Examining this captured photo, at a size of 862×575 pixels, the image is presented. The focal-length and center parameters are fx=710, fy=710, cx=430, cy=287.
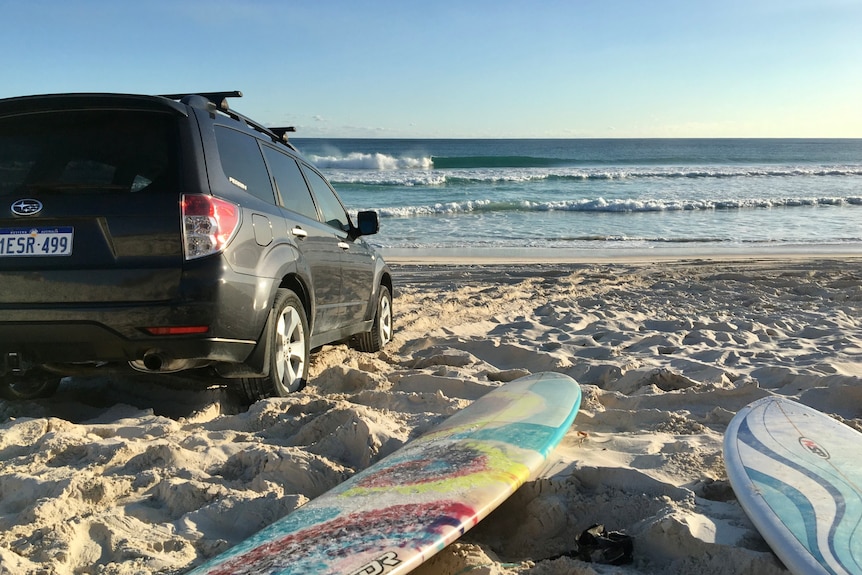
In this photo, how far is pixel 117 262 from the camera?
3326 millimetres

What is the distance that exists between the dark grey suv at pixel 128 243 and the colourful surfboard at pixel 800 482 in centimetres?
240

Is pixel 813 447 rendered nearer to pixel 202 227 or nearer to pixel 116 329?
pixel 202 227

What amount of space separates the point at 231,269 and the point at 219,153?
2.13 ft

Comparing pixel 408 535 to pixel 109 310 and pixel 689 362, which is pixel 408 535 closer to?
pixel 109 310

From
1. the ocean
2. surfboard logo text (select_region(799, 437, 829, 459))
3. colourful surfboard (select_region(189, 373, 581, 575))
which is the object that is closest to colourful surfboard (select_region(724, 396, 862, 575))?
surfboard logo text (select_region(799, 437, 829, 459))

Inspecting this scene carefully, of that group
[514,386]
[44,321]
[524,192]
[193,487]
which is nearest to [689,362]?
[514,386]

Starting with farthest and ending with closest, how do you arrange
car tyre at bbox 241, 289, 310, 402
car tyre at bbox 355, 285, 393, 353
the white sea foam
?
the white sea foam < car tyre at bbox 355, 285, 393, 353 < car tyre at bbox 241, 289, 310, 402

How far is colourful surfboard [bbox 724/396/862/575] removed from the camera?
2.11 metres

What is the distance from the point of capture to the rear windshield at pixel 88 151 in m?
3.43

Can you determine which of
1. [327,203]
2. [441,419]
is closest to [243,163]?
[327,203]

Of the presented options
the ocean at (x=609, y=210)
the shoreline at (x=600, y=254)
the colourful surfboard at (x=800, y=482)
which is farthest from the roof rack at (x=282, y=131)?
the ocean at (x=609, y=210)

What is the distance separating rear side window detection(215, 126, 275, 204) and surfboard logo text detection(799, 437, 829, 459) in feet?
9.74

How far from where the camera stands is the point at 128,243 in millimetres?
3326

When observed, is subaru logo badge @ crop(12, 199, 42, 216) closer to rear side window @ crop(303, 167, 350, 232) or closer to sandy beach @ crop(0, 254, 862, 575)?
sandy beach @ crop(0, 254, 862, 575)
